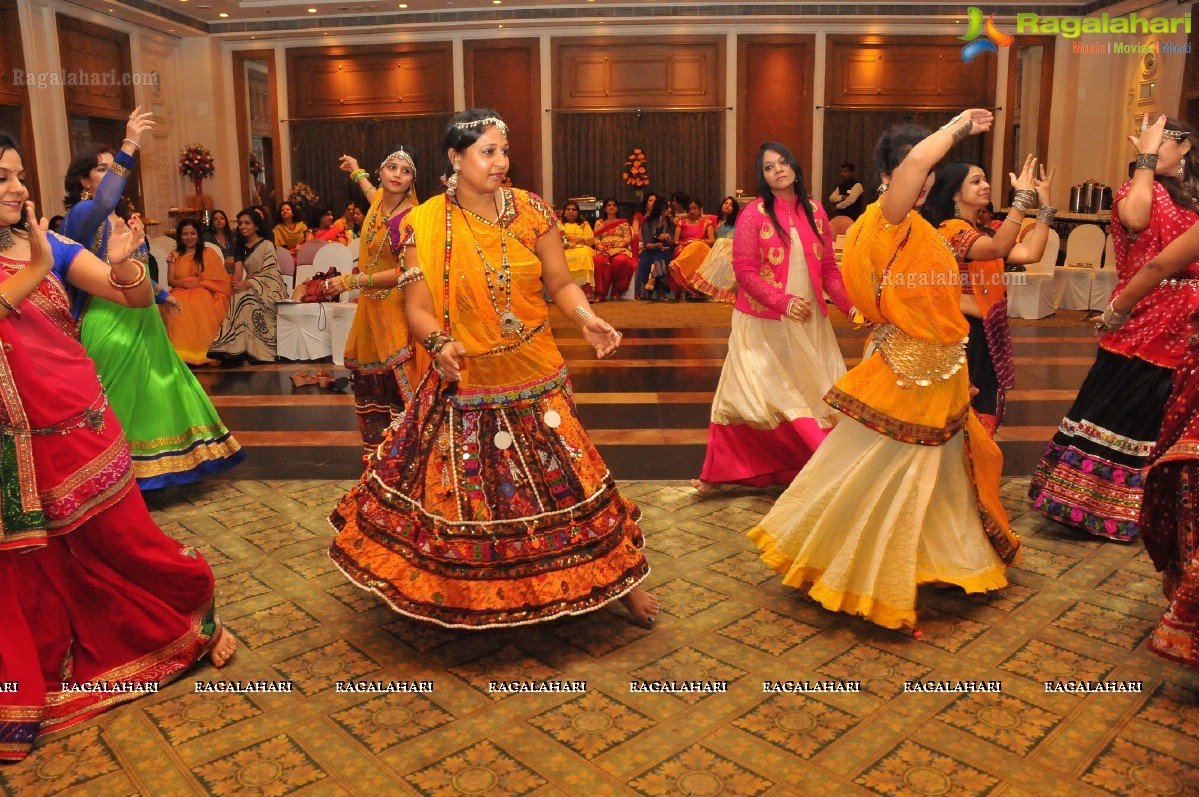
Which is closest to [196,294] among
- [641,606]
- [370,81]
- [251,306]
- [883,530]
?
[251,306]

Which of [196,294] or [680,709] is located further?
[196,294]

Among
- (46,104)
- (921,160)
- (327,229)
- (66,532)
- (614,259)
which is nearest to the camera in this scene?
(66,532)

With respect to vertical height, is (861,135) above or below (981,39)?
below

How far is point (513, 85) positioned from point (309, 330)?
8.05 meters

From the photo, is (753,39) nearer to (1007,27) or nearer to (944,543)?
(1007,27)

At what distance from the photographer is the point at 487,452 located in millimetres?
2801

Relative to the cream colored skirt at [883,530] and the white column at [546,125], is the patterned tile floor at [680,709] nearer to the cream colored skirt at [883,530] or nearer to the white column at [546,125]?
the cream colored skirt at [883,530]

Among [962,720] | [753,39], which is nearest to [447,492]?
[962,720]

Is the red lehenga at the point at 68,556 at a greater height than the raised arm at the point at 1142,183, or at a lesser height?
lesser

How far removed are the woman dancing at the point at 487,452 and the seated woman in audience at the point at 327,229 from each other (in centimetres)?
796

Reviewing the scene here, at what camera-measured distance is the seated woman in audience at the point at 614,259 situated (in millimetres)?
12094

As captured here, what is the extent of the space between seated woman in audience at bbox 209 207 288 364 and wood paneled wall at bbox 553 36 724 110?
7.65 meters

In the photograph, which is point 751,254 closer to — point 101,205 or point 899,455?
point 899,455

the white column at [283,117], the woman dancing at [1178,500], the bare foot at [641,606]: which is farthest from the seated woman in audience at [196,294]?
the white column at [283,117]
